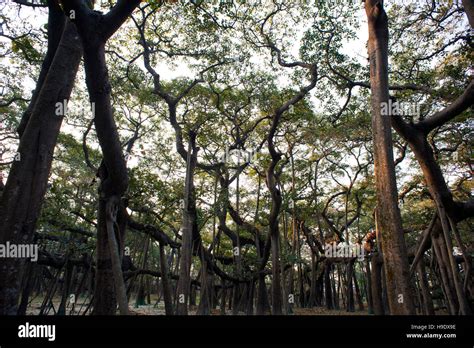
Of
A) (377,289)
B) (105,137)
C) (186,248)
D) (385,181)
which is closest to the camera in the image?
(105,137)

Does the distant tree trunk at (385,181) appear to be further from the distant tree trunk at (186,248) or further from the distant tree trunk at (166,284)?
the distant tree trunk at (166,284)

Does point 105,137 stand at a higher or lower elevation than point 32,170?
higher

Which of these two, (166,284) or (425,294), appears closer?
(166,284)

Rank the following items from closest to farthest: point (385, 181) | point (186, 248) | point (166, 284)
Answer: point (385, 181) → point (166, 284) → point (186, 248)

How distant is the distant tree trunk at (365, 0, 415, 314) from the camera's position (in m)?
3.43

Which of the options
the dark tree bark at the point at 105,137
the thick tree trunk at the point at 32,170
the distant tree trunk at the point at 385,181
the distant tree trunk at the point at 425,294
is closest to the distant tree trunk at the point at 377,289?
the distant tree trunk at the point at 425,294

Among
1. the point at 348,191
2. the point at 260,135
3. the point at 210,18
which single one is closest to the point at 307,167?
the point at 348,191

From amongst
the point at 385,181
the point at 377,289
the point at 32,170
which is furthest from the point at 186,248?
the point at 377,289

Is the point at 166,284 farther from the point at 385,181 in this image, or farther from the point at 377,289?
the point at 377,289

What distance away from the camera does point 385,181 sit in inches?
152

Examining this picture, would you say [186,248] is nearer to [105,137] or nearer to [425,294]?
[105,137]

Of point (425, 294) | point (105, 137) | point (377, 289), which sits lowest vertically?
point (425, 294)

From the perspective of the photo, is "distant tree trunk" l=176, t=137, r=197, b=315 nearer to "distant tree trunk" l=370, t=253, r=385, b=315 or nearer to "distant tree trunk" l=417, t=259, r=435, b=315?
"distant tree trunk" l=370, t=253, r=385, b=315

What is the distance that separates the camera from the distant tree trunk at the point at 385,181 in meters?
3.43
